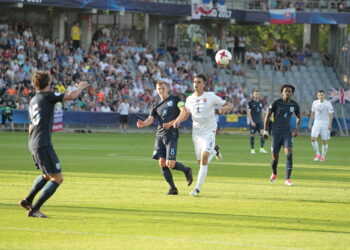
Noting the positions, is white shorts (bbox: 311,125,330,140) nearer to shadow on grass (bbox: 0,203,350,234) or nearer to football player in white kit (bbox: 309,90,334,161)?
football player in white kit (bbox: 309,90,334,161)

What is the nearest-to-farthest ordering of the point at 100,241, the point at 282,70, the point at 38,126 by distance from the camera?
the point at 100,241, the point at 38,126, the point at 282,70

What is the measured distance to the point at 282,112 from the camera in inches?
755

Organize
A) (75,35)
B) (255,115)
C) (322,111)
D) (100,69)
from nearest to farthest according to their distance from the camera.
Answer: (322,111) < (255,115) < (100,69) < (75,35)

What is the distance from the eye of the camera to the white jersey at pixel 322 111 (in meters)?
28.0

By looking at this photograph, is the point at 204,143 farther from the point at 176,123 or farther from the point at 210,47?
the point at 210,47

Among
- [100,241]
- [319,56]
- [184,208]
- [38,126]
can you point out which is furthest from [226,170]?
[319,56]

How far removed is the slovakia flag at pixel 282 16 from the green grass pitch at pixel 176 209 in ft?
109

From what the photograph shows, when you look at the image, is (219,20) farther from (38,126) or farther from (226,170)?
(38,126)

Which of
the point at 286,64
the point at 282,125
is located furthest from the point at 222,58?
the point at 286,64

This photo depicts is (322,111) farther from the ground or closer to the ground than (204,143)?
closer to the ground

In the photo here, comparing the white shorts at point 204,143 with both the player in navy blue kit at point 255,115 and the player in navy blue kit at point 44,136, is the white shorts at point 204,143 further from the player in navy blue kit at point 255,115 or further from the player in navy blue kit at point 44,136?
the player in navy blue kit at point 255,115

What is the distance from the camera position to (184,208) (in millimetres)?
13883

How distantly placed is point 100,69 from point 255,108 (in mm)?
17220

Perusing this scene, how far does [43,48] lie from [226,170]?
25368 mm
